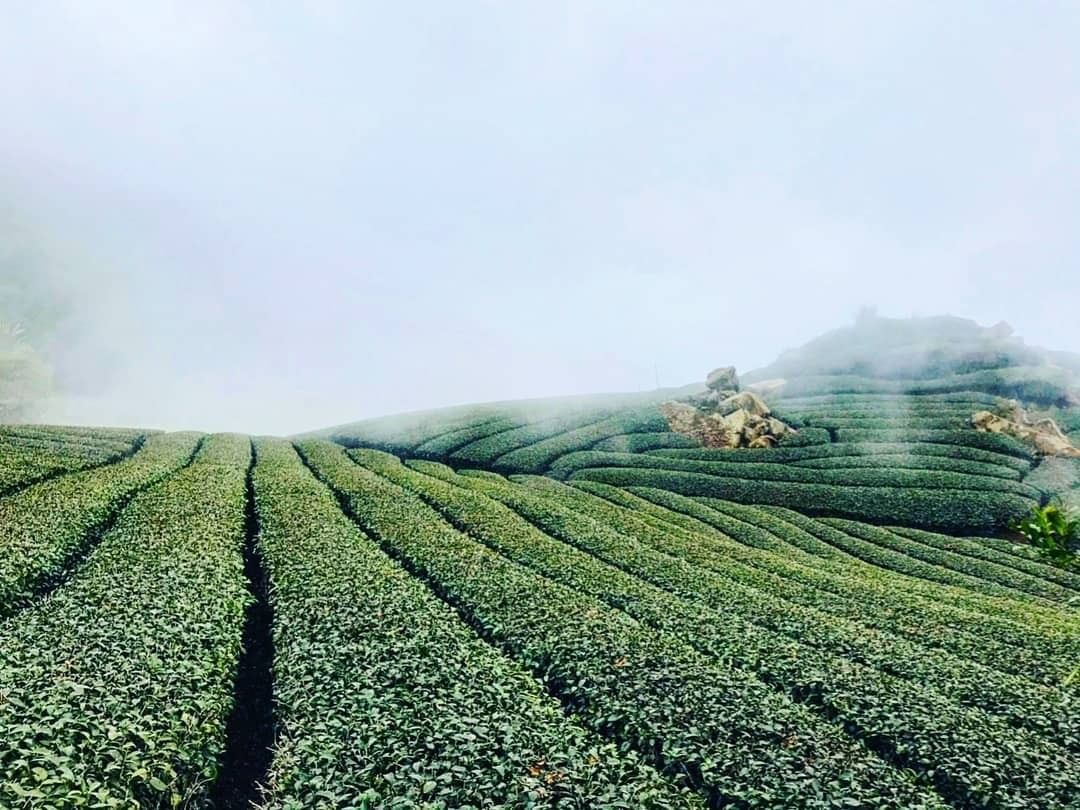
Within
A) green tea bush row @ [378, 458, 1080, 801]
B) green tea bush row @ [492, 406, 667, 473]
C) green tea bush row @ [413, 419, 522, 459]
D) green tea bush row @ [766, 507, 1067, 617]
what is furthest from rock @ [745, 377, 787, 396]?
green tea bush row @ [378, 458, 1080, 801]

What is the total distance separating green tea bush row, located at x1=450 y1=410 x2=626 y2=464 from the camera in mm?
50812

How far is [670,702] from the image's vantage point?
36.1 feet

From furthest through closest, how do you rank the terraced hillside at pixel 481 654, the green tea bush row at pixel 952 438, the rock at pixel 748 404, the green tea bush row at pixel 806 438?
the rock at pixel 748 404, the green tea bush row at pixel 806 438, the green tea bush row at pixel 952 438, the terraced hillside at pixel 481 654

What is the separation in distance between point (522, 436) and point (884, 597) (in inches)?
1408

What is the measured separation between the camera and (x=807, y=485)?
42250 mm

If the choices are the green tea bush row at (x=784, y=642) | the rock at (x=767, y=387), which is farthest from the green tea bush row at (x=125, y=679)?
the rock at (x=767, y=387)

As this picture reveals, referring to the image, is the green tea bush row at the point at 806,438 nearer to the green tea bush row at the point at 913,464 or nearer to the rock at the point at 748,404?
the green tea bush row at the point at 913,464

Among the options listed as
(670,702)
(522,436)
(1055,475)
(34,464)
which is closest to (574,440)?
(522,436)

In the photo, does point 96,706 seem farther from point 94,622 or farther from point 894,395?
point 894,395

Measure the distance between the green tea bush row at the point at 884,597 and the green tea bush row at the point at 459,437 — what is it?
2100 centimetres

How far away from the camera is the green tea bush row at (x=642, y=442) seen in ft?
171

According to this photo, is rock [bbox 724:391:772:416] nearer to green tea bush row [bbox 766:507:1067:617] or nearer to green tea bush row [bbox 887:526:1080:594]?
green tea bush row [bbox 766:507:1067:617]

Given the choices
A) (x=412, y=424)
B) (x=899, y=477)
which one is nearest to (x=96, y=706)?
(x=899, y=477)

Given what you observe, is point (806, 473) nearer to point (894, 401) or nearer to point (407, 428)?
point (894, 401)
